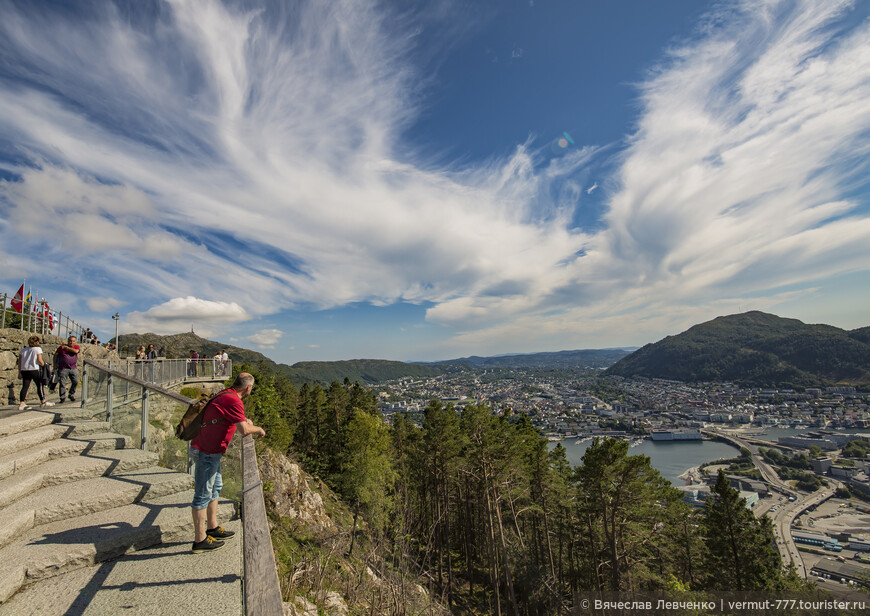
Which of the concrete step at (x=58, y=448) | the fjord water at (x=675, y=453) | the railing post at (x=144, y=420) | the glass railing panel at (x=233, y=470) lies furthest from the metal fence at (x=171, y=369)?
the fjord water at (x=675, y=453)

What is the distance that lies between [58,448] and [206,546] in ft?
13.5

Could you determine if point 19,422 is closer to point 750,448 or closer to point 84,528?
point 84,528

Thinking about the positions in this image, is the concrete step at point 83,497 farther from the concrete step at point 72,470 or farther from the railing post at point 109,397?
the railing post at point 109,397

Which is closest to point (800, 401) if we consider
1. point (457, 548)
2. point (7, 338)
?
point (457, 548)

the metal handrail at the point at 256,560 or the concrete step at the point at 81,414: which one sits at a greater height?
the concrete step at the point at 81,414

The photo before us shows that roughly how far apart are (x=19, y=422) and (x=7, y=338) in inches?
369

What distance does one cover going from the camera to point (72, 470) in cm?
479

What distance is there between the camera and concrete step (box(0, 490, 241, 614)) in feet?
9.63

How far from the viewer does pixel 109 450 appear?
591 cm

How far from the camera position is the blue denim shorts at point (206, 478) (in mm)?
3535

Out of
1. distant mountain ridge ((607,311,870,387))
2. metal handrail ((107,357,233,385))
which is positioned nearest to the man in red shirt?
metal handrail ((107,357,233,385))

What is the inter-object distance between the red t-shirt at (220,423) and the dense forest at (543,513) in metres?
14.4

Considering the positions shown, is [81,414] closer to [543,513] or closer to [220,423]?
[220,423]

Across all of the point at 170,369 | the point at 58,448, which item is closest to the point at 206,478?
the point at 58,448
